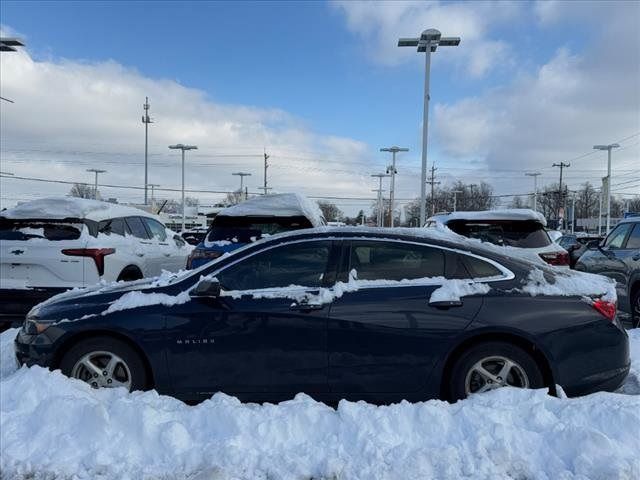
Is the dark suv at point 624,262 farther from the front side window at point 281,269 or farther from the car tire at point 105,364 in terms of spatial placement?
the car tire at point 105,364

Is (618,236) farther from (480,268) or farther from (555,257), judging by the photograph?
(480,268)

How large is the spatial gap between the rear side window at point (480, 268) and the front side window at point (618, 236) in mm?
5532

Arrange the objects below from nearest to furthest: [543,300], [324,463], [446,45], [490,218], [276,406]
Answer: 1. [324,463]
2. [276,406]
3. [543,300]
4. [490,218]
5. [446,45]

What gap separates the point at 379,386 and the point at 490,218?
15.6ft

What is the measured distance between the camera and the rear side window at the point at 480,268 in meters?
4.62

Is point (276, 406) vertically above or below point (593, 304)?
below

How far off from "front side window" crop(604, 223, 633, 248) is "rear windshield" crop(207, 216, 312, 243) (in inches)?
196

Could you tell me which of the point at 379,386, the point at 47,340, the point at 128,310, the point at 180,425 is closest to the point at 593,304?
the point at 379,386

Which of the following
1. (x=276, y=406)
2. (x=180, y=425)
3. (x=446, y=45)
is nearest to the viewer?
(x=180, y=425)

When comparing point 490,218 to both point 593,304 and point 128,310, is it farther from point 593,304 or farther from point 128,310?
point 128,310

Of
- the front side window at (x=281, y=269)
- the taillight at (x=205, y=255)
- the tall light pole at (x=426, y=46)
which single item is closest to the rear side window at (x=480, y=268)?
the front side window at (x=281, y=269)

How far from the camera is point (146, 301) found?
463cm

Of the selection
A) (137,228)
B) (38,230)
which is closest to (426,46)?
(137,228)

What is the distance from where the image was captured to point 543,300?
446cm
